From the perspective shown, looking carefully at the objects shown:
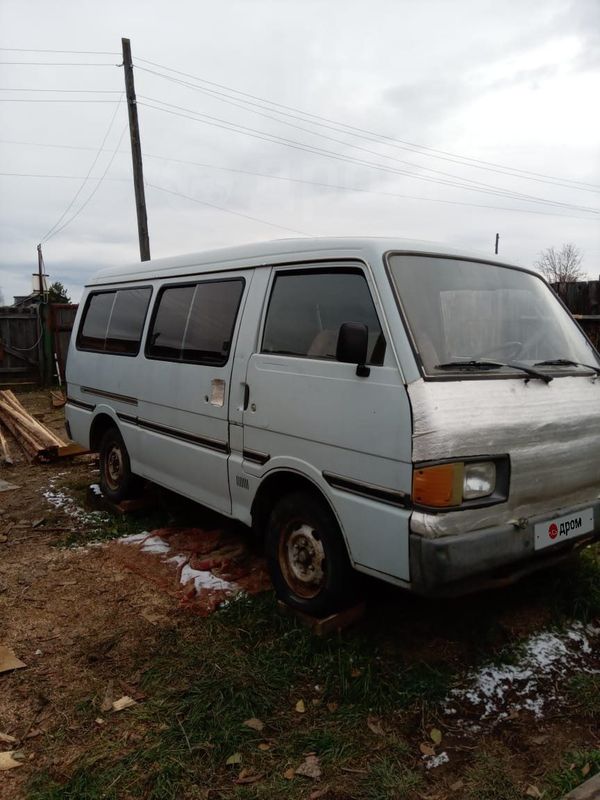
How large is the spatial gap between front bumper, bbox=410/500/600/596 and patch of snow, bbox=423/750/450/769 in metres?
0.65

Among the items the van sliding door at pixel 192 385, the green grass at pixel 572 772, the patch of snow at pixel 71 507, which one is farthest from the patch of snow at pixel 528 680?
the patch of snow at pixel 71 507

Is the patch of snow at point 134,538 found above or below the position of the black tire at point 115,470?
below

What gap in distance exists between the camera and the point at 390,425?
286 centimetres

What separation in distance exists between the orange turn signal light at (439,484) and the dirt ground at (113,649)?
997 mm

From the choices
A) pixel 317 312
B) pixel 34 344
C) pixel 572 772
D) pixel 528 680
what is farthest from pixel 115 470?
pixel 34 344

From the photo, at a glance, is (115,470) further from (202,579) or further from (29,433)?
(29,433)

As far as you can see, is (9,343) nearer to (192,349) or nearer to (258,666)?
(192,349)

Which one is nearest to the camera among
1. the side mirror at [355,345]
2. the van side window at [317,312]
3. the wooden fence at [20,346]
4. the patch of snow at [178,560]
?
the side mirror at [355,345]

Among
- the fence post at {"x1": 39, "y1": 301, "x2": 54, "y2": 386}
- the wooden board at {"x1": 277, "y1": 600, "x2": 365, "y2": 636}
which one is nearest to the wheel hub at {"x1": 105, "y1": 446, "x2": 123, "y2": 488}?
the wooden board at {"x1": 277, "y1": 600, "x2": 365, "y2": 636}

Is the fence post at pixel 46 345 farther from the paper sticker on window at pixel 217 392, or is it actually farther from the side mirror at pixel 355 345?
the side mirror at pixel 355 345

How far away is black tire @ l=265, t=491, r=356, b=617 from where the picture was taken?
3250 millimetres

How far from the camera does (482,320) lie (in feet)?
11.2

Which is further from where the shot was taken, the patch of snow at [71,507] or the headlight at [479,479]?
the patch of snow at [71,507]

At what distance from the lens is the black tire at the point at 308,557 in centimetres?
325
